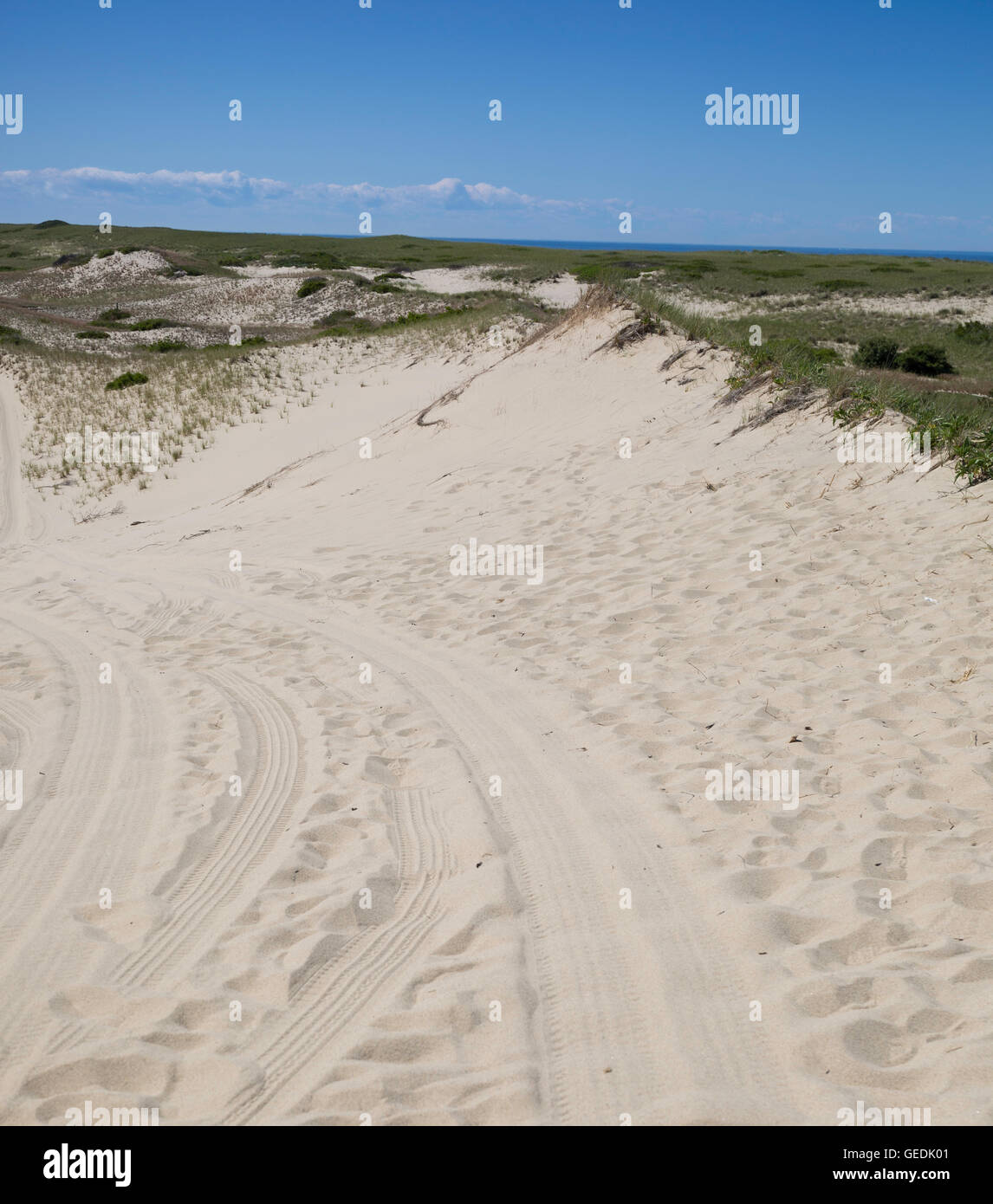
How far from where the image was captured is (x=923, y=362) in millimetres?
19266

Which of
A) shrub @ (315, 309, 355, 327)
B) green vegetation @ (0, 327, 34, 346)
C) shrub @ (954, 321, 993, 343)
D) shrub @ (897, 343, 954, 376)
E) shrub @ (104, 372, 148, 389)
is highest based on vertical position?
shrub @ (315, 309, 355, 327)

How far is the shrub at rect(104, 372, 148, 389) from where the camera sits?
2330cm

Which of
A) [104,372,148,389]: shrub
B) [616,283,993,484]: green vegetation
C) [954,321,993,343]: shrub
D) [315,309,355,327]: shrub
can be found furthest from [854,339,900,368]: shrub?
[315,309,355,327]: shrub

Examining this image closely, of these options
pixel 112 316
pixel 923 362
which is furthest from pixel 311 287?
pixel 923 362

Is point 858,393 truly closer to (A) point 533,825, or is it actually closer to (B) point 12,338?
(A) point 533,825

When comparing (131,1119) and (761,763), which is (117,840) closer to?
(131,1119)

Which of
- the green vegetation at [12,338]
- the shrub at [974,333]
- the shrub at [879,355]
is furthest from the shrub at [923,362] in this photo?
the green vegetation at [12,338]

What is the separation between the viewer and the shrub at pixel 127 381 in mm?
23297

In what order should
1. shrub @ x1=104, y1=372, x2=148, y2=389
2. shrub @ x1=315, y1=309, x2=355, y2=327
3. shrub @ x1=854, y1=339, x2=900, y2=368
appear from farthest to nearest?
shrub @ x1=315, y1=309, x2=355, y2=327 → shrub @ x1=104, y1=372, x2=148, y2=389 → shrub @ x1=854, y1=339, x2=900, y2=368

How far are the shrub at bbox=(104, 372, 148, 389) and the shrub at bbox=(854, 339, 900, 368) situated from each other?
1909 centimetres

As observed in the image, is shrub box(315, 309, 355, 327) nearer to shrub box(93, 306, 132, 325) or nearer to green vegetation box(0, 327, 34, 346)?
shrub box(93, 306, 132, 325)

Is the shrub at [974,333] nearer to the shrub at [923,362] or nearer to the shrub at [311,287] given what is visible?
the shrub at [923,362]

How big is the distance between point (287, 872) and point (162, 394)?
67.2 ft
